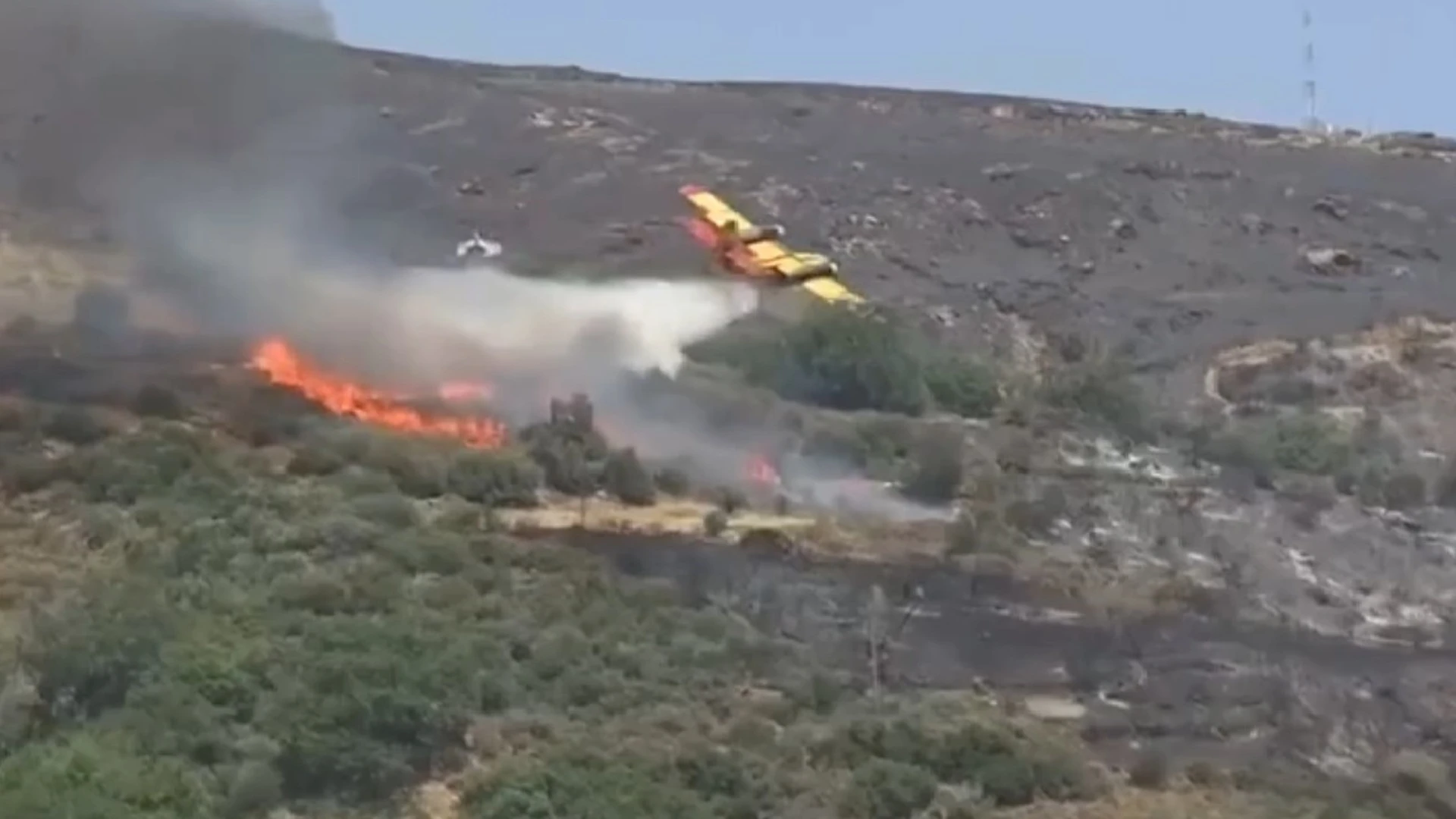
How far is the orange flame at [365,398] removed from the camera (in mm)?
50688

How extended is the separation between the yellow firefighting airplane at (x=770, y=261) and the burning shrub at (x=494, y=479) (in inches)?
771

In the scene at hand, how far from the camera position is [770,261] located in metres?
68.1

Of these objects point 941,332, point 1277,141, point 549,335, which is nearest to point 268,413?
point 549,335

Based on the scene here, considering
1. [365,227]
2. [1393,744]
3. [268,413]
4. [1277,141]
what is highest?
[1277,141]

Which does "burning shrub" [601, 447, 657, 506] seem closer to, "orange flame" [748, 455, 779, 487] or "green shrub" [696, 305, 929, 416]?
"orange flame" [748, 455, 779, 487]

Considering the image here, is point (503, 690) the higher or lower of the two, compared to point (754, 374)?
lower

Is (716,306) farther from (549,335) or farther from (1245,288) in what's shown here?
(1245,288)

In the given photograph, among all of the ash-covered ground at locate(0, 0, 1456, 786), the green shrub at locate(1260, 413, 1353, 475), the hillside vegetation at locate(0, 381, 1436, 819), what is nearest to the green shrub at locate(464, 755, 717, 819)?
the hillside vegetation at locate(0, 381, 1436, 819)

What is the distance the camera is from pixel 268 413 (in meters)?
49.1

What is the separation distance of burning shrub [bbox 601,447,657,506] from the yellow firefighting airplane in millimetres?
17994

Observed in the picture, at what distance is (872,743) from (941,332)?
40792 millimetres

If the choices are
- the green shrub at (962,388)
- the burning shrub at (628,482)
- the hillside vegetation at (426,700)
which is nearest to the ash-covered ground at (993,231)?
the green shrub at (962,388)

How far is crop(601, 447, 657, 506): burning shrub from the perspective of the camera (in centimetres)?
4684

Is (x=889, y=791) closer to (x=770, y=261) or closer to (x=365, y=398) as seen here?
(x=365, y=398)
